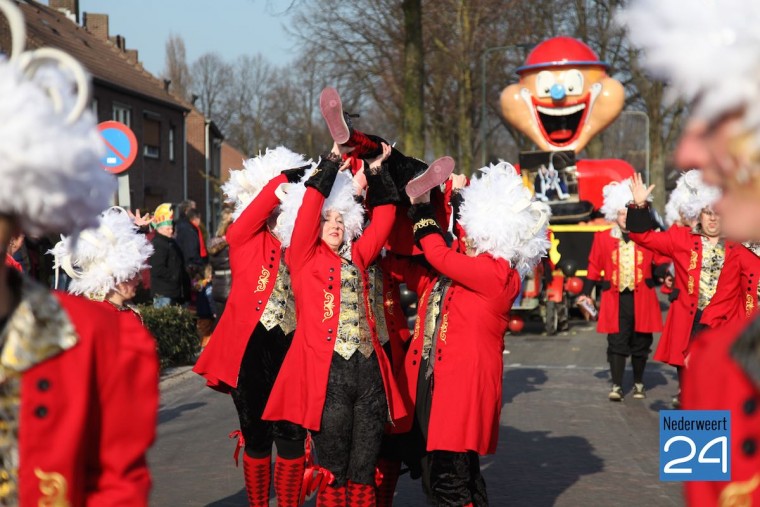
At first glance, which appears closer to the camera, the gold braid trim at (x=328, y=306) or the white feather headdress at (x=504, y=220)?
the gold braid trim at (x=328, y=306)

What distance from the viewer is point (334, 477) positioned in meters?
5.62

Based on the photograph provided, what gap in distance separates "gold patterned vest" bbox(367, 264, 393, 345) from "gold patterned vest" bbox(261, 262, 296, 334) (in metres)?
0.66

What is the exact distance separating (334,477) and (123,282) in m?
1.35

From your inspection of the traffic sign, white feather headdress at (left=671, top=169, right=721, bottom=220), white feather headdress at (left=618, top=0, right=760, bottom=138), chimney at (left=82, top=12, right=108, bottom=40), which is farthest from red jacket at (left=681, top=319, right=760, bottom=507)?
chimney at (left=82, top=12, right=108, bottom=40)

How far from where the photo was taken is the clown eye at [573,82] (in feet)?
79.3

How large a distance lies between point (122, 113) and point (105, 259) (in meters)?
34.8

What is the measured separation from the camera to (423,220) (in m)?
5.96

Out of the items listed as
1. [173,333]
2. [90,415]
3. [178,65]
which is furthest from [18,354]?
[178,65]

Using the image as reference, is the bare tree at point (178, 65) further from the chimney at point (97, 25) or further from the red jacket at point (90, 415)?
the red jacket at point (90, 415)

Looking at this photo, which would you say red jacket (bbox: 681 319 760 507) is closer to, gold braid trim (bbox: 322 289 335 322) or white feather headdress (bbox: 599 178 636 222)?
gold braid trim (bbox: 322 289 335 322)

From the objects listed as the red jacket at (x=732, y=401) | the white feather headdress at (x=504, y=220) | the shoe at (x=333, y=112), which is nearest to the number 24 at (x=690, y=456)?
the red jacket at (x=732, y=401)

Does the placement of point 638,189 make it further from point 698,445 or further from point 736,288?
point 698,445

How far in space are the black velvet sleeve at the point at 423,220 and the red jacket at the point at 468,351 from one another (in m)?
0.04

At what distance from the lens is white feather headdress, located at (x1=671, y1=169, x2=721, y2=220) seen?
880 cm
